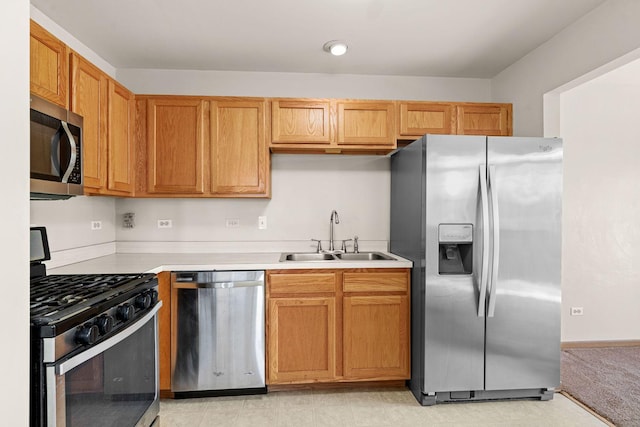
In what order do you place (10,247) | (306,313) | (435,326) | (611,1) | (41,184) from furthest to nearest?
(306,313) < (435,326) < (611,1) < (41,184) < (10,247)

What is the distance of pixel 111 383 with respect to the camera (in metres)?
1.58

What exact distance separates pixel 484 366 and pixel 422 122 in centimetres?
186

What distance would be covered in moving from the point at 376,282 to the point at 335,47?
1730 mm

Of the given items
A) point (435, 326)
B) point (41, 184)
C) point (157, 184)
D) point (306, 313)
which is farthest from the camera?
point (157, 184)

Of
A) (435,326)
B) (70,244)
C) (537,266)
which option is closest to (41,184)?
(70,244)

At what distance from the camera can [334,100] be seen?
3.05m

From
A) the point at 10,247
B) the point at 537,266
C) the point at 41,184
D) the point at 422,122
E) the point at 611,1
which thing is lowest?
the point at 537,266

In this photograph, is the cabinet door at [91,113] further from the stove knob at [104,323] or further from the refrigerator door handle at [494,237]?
the refrigerator door handle at [494,237]

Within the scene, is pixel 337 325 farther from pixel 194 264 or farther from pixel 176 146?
pixel 176 146

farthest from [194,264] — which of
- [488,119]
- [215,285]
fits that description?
[488,119]

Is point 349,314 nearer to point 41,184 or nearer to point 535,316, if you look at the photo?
point 535,316

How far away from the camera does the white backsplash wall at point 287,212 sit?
329cm

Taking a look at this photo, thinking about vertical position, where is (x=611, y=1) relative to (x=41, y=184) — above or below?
above

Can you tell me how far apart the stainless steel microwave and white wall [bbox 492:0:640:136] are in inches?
116
